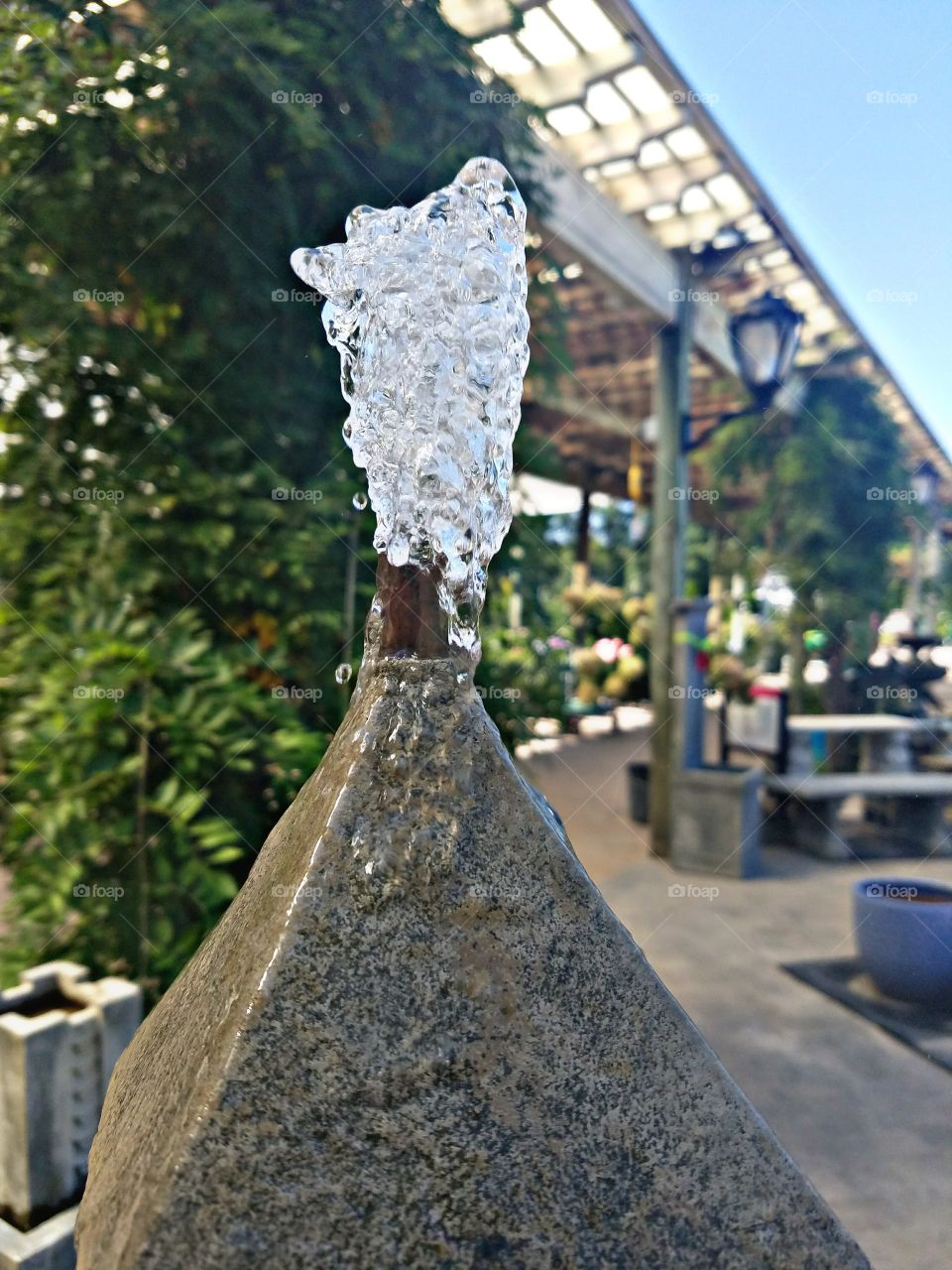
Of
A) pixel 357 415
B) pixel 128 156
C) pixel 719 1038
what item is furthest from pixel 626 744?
pixel 357 415

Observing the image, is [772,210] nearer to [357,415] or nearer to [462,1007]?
[357,415]

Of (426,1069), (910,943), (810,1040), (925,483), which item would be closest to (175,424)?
(426,1069)

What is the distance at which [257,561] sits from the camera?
7.84 feet

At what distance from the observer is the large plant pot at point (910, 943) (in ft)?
10.2

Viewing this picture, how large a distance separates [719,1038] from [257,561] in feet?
6.91
